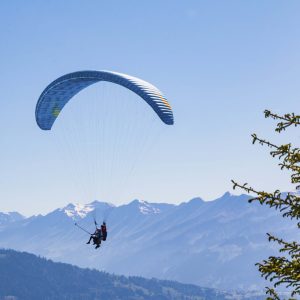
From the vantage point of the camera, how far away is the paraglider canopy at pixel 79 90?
32.9 metres

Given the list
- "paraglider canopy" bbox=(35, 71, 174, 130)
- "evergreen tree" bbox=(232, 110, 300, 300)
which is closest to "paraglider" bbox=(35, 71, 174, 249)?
"paraglider canopy" bbox=(35, 71, 174, 130)

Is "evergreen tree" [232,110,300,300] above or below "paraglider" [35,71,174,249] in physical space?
below

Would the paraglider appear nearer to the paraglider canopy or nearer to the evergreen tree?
the paraglider canopy

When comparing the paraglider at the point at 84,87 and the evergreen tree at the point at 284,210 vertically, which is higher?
the paraglider at the point at 84,87

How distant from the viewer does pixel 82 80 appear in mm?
38656

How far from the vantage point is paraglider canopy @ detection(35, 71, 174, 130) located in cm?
3294

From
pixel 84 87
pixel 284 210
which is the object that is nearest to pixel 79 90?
pixel 84 87

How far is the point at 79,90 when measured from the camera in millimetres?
41656

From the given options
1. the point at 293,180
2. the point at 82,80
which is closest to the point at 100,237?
the point at 82,80

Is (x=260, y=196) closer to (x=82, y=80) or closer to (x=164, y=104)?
(x=164, y=104)

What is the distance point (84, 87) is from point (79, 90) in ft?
1.40

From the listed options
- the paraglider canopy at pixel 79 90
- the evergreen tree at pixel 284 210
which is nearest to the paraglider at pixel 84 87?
the paraglider canopy at pixel 79 90

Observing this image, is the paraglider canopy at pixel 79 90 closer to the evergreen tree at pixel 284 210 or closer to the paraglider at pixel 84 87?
the paraglider at pixel 84 87

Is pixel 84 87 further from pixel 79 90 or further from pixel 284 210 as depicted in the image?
pixel 284 210
